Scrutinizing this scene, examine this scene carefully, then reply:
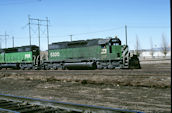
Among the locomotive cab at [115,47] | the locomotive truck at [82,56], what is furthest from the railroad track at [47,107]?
the locomotive cab at [115,47]

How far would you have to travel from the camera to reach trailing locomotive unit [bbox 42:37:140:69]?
22406mm

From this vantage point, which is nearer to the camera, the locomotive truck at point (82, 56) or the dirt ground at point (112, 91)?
the dirt ground at point (112, 91)

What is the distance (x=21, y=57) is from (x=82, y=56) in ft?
39.6

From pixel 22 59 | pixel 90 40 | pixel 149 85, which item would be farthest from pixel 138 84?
pixel 22 59

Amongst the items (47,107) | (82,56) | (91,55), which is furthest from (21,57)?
(47,107)

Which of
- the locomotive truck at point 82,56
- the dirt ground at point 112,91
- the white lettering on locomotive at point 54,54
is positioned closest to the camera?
the dirt ground at point 112,91

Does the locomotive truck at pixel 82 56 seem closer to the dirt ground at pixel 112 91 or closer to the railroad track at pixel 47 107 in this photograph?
the dirt ground at pixel 112 91

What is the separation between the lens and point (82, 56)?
83.3 feet

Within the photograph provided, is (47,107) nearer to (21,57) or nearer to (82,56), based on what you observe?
(82,56)

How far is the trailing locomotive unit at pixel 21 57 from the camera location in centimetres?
3100

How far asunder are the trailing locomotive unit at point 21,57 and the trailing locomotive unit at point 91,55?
3217mm

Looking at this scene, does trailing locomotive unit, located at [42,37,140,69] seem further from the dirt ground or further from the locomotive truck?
the dirt ground

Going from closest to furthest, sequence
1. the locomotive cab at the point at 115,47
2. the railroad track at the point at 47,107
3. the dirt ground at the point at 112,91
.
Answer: the railroad track at the point at 47,107 < the dirt ground at the point at 112,91 < the locomotive cab at the point at 115,47

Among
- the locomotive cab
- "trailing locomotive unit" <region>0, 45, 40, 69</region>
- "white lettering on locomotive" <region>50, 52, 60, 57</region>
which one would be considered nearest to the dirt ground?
the locomotive cab
